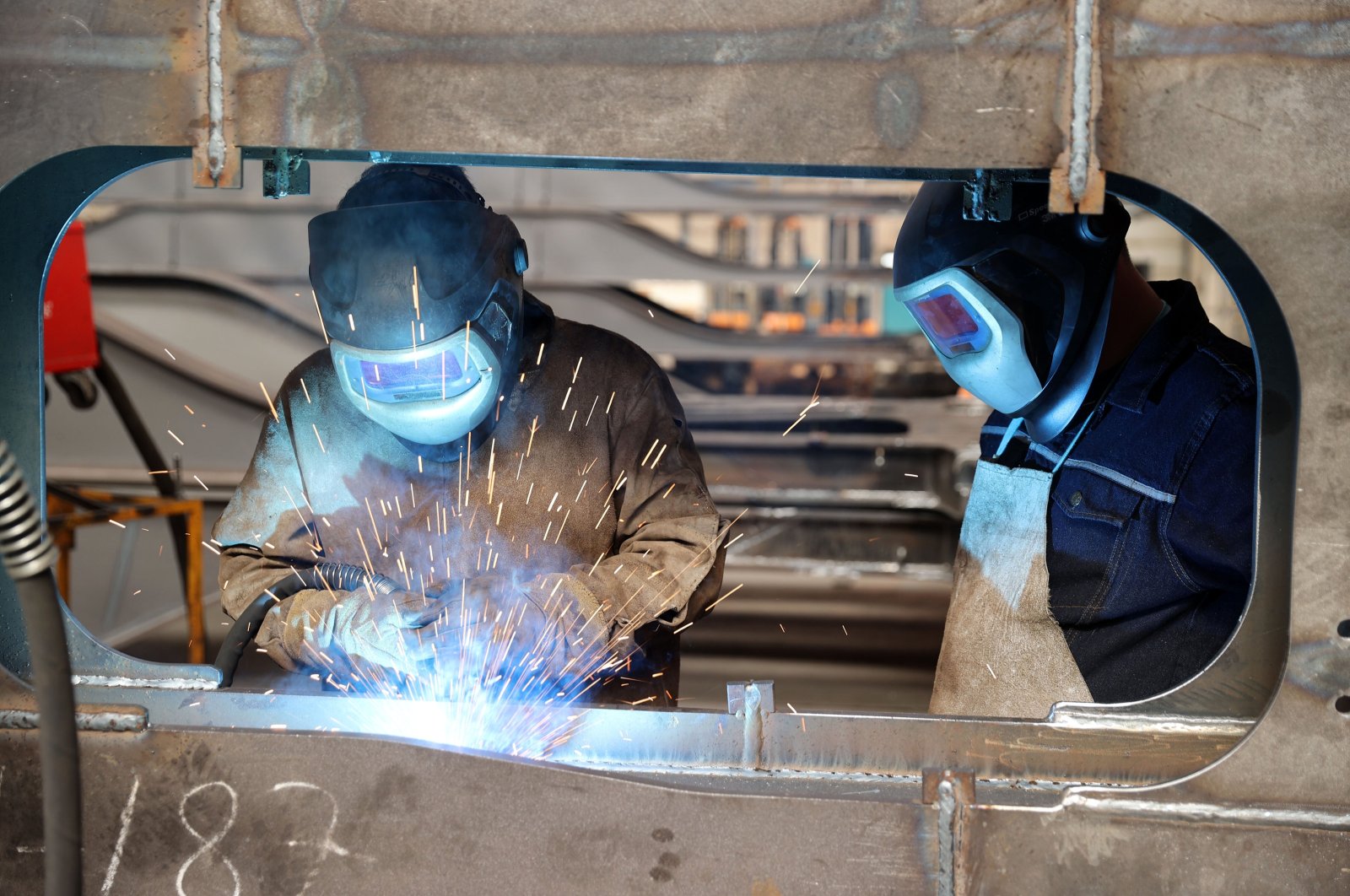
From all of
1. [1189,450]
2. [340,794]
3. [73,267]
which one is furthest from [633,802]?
[73,267]

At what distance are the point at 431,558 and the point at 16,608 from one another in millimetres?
933

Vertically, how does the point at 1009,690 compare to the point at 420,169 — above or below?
below

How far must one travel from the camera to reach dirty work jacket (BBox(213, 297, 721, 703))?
76.4 inches

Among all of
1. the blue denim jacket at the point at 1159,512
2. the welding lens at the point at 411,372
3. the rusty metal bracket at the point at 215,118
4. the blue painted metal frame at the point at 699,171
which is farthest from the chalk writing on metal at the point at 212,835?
the blue denim jacket at the point at 1159,512

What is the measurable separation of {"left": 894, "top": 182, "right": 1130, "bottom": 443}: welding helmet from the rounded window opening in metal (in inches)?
96.1

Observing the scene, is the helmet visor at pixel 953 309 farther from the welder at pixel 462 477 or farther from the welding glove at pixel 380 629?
the welding glove at pixel 380 629

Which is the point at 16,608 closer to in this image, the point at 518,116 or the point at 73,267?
the point at 518,116

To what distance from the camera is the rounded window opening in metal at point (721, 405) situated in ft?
15.4

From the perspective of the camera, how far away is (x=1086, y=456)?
5.96ft

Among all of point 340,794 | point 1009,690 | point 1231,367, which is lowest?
point 1009,690

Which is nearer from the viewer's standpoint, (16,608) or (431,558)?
(16,608)

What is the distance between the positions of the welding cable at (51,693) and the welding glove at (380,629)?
33.1 inches

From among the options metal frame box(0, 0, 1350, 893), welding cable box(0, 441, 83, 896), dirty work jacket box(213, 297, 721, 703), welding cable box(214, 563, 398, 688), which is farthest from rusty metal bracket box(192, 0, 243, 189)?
dirty work jacket box(213, 297, 721, 703)

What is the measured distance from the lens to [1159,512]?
66.1 inches
